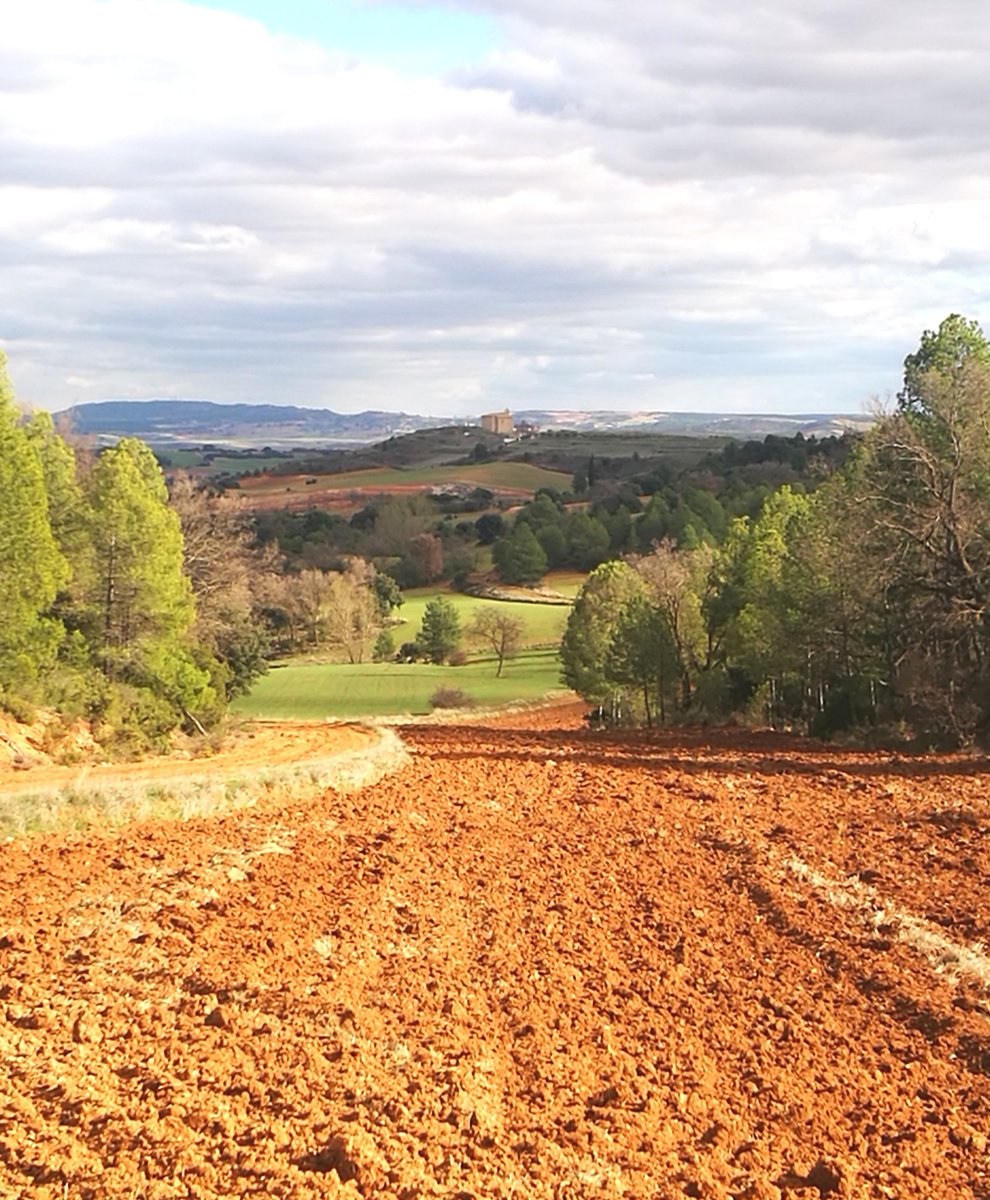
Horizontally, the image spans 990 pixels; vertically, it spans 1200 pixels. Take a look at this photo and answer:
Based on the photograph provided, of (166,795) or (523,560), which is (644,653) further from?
(523,560)

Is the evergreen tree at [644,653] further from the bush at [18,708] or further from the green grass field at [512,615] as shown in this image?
the green grass field at [512,615]

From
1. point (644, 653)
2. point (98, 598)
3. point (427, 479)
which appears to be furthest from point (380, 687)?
point (427, 479)

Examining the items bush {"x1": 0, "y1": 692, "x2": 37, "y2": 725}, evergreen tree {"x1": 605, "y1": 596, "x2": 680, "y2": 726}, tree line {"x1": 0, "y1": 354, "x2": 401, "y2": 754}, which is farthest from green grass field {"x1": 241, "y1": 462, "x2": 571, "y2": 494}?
bush {"x1": 0, "y1": 692, "x2": 37, "y2": 725}

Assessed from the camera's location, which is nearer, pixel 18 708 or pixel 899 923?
pixel 899 923

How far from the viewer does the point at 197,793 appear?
16734 mm

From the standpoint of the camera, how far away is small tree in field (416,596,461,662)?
276 feet

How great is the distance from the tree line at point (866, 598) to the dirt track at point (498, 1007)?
35.9 ft

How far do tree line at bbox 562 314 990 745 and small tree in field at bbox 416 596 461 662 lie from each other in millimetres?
34058

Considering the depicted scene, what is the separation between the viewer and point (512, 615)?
8781 centimetres

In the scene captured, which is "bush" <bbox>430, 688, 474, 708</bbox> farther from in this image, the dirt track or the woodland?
the dirt track

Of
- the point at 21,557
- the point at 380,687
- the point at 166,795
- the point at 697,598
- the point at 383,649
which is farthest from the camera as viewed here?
the point at 383,649

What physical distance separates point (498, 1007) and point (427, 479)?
162642 mm

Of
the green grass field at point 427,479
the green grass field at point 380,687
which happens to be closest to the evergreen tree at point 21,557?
the green grass field at point 380,687

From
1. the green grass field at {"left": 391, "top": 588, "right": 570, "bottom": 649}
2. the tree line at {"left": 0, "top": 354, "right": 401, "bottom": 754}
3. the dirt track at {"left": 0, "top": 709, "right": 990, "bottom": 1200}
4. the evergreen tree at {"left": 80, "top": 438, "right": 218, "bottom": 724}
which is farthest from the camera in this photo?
the green grass field at {"left": 391, "top": 588, "right": 570, "bottom": 649}
